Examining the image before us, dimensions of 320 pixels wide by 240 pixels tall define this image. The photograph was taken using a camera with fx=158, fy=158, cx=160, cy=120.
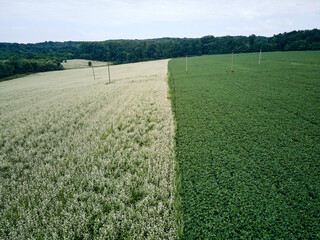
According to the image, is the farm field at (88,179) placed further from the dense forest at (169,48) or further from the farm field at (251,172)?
the dense forest at (169,48)

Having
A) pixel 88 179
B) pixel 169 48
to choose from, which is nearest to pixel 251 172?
pixel 88 179

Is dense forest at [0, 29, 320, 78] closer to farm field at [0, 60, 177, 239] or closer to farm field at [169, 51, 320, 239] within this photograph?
farm field at [0, 60, 177, 239]

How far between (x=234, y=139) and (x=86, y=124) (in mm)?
8882

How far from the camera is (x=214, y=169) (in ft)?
18.2

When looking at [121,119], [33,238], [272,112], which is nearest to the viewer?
[33,238]

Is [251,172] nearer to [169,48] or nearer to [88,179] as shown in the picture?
[88,179]

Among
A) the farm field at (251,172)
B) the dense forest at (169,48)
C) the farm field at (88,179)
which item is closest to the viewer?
the farm field at (251,172)

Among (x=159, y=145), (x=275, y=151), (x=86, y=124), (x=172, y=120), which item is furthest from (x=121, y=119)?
(x=275, y=151)

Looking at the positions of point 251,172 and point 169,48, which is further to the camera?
point 169,48

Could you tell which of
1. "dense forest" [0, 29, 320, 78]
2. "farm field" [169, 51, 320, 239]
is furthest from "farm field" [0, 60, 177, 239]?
"dense forest" [0, 29, 320, 78]

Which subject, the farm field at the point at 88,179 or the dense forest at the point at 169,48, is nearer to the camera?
the farm field at the point at 88,179

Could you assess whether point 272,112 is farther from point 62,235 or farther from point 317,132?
point 62,235

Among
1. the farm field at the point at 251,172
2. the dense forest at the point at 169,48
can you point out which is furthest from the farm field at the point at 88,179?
the dense forest at the point at 169,48

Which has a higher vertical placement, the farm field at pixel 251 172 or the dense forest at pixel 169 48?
the dense forest at pixel 169 48
